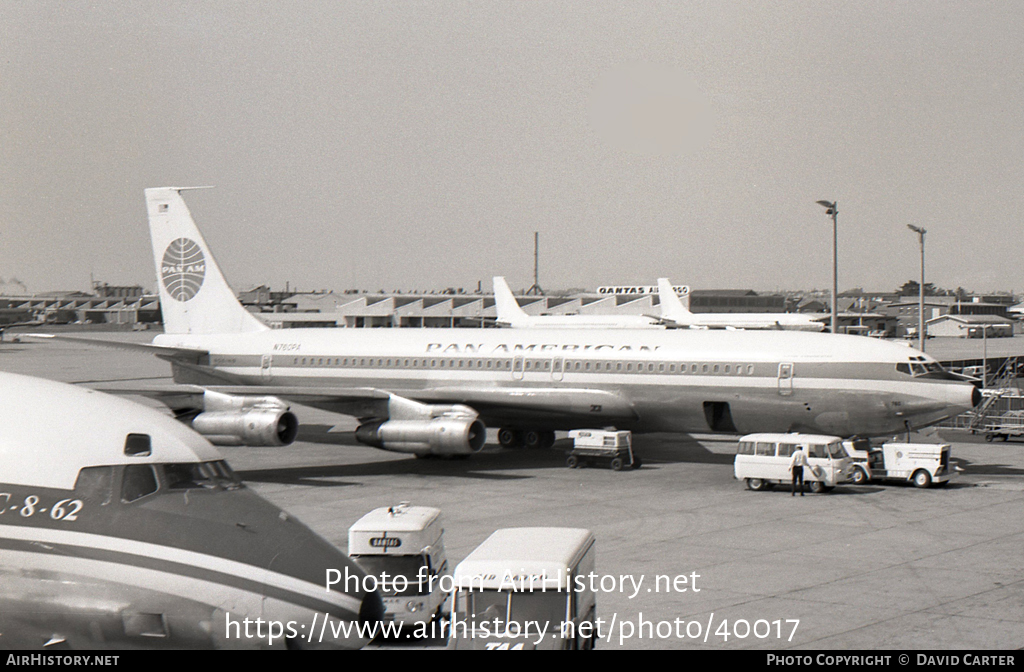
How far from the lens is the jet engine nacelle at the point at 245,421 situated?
31453 mm

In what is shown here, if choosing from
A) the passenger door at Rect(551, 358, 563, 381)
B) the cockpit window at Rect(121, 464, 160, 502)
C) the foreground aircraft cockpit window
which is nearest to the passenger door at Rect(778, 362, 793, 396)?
the foreground aircraft cockpit window

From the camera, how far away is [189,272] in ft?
137

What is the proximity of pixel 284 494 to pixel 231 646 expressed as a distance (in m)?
19.3

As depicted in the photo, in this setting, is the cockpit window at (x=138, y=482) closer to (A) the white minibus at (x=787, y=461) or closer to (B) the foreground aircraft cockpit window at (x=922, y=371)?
(A) the white minibus at (x=787, y=461)

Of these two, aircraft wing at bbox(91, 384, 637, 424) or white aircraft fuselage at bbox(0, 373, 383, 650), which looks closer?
white aircraft fuselage at bbox(0, 373, 383, 650)

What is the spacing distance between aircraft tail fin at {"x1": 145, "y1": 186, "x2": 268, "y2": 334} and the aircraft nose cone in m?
31.4

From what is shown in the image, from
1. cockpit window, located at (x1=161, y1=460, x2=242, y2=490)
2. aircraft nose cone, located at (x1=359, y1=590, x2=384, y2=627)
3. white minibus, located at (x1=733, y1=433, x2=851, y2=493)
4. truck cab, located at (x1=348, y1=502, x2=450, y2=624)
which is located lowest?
white minibus, located at (x1=733, y1=433, x2=851, y2=493)

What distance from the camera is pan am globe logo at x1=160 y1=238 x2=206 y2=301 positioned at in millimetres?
41625

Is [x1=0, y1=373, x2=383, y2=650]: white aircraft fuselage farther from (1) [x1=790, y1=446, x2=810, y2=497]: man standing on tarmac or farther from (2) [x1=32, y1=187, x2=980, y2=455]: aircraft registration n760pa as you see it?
(2) [x1=32, y1=187, x2=980, y2=455]: aircraft registration n760pa

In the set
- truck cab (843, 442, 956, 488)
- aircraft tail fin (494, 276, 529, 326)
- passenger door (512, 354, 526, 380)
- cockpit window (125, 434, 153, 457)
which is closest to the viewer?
cockpit window (125, 434, 153, 457)

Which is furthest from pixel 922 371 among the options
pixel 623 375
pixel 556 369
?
pixel 556 369

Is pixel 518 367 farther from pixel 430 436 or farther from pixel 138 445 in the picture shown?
pixel 138 445
